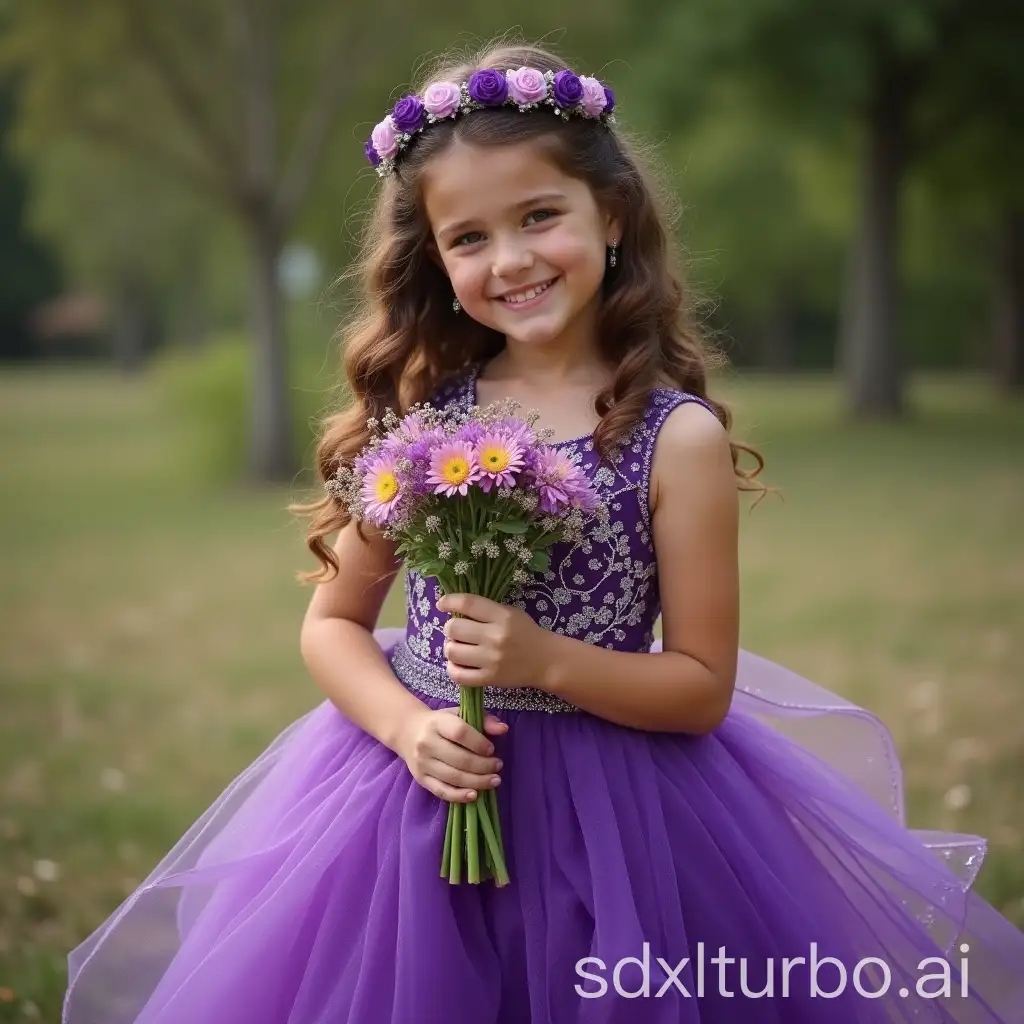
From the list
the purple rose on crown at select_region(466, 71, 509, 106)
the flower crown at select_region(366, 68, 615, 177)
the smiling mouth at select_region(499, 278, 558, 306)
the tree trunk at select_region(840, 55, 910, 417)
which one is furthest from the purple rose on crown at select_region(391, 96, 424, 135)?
the tree trunk at select_region(840, 55, 910, 417)

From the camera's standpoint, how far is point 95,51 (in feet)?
37.3

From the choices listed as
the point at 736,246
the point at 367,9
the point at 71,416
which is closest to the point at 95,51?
the point at 367,9

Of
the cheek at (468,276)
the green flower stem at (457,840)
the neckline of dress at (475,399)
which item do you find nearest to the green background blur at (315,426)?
the neckline of dress at (475,399)

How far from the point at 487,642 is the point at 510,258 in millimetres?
682

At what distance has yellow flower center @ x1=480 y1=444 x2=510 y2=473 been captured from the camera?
5.89ft

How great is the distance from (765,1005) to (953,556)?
6.83 metres

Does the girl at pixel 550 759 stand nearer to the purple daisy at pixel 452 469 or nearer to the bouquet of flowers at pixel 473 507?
the bouquet of flowers at pixel 473 507

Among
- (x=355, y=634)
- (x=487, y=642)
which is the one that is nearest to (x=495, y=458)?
(x=487, y=642)

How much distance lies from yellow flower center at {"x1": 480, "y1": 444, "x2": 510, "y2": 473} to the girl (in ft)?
0.84

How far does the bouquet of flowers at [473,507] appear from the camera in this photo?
182 centimetres

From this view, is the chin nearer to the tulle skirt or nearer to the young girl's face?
the young girl's face

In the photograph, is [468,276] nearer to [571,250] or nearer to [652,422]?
[571,250]

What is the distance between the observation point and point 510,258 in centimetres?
212

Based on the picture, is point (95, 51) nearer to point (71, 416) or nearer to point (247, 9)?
point (247, 9)
